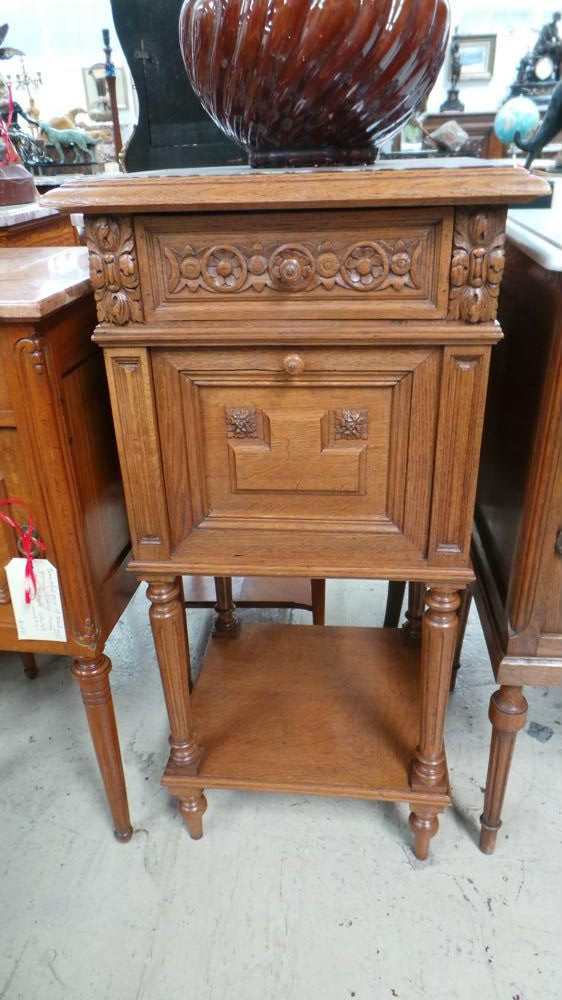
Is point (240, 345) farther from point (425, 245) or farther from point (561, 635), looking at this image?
point (561, 635)

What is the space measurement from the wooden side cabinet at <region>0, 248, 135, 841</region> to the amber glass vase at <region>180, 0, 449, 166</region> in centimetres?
27

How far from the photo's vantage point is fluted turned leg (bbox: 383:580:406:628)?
1.42 m

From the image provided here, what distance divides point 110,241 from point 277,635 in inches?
33.7

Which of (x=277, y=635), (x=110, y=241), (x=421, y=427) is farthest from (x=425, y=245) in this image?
(x=277, y=635)

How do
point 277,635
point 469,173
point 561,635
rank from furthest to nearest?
point 277,635, point 561,635, point 469,173

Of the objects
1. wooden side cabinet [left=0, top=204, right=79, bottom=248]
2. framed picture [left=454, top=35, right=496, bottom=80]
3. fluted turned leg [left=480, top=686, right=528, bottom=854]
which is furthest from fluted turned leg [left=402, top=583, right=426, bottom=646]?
framed picture [left=454, top=35, right=496, bottom=80]

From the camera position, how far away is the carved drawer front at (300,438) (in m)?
0.73

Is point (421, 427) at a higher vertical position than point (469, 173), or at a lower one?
lower

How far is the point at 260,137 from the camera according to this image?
750 mm

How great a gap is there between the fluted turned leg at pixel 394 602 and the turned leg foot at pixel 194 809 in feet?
1.82

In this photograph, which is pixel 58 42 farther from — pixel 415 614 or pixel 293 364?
pixel 293 364

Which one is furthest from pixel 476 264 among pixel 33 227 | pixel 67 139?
pixel 67 139

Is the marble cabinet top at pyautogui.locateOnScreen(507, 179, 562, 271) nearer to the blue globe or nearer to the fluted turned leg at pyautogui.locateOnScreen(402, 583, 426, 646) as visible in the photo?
the fluted turned leg at pyautogui.locateOnScreen(402, 583, 426, 646)

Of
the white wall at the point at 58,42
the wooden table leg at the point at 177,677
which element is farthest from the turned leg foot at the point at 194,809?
the white wall at the point at 58,42
